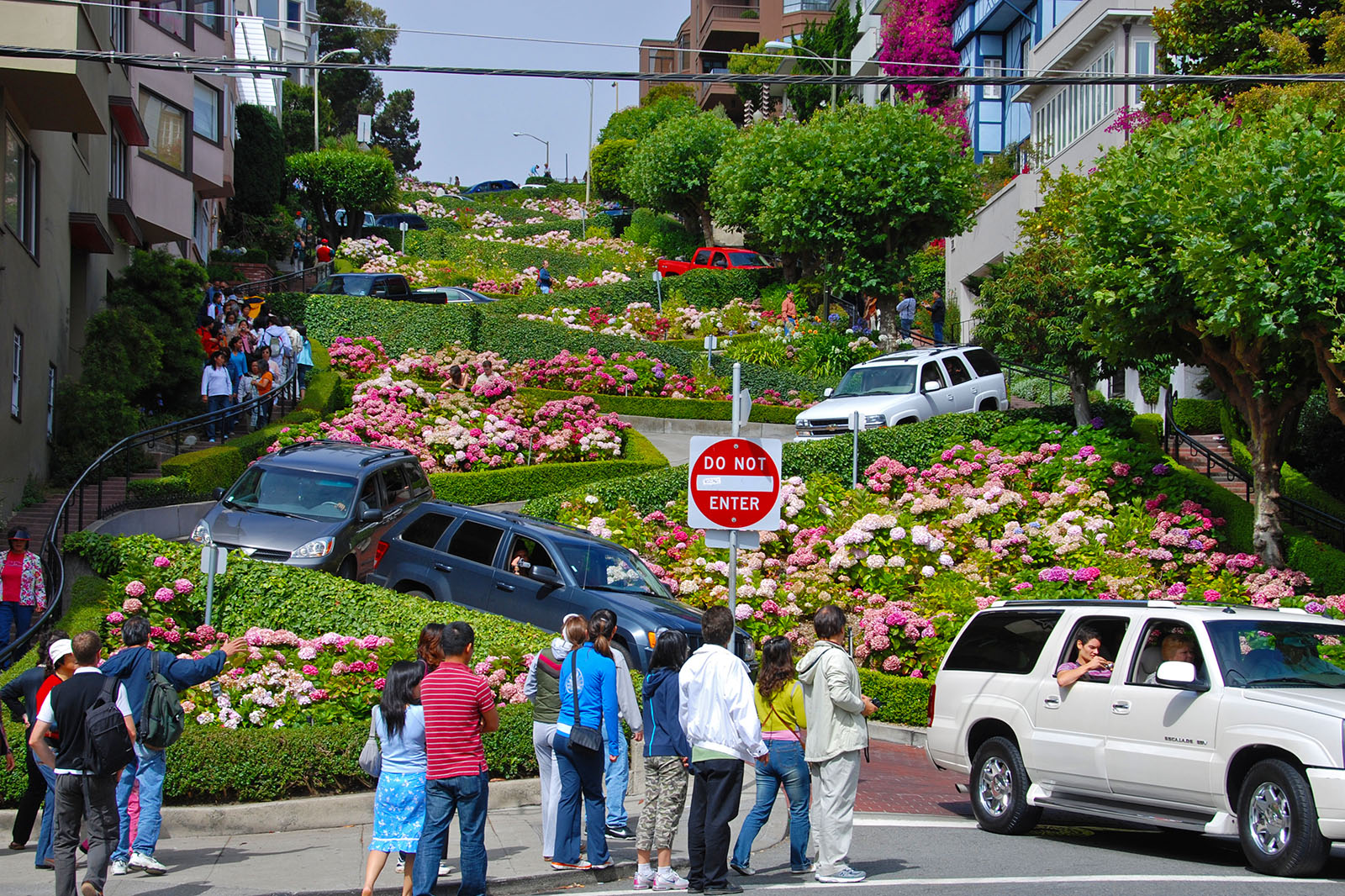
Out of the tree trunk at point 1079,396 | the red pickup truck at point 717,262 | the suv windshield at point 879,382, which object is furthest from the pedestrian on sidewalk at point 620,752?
the red pickup truck at point 717,262

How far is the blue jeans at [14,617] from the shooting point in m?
13.6

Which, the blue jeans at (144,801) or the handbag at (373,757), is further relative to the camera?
the blue jeans at (144,801)

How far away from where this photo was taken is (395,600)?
43.8ft

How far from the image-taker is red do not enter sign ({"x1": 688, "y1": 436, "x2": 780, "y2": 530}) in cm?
1098

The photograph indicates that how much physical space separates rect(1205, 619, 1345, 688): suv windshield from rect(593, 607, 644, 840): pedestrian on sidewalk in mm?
3863

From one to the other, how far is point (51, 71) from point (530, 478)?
10.1 meters

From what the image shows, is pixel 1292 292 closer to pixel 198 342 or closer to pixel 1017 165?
pixel 198 342

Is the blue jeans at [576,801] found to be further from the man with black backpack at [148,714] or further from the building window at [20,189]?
the building window at [20,189]

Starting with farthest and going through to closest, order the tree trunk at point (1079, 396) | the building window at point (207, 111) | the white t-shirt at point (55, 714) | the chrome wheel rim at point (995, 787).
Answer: the building window at point (207, 111)
the tree trunk at point (1079, 396)
the chrome wheel rim at point (995, 787)
the white t-shirt at point (55, 714)

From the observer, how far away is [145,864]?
8.80 metres

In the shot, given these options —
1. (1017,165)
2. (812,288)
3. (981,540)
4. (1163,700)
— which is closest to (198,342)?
(981,540)

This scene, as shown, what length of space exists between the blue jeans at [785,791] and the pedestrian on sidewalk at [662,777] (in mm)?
474

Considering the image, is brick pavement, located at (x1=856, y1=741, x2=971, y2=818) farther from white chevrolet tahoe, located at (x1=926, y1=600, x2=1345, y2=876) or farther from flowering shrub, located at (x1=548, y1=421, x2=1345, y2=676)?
flowering shrub, located at (x1=548, y1=421, x2=1345, y2=676)

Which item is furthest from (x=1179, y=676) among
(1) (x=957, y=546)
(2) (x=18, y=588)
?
(2) (x=18, y=588)
